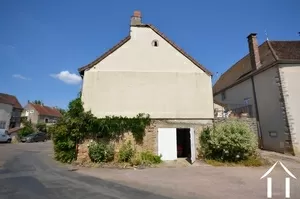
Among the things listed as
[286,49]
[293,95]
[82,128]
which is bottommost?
[82,128]

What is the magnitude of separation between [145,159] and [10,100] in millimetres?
46002

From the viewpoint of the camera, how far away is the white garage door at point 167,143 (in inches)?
551

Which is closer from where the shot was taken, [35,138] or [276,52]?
[276,52]

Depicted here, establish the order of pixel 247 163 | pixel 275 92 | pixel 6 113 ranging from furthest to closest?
pixel 6 113
pixel 275 92
pixel 247 163

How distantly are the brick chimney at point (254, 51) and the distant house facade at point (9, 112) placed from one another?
150ft

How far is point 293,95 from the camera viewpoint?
16078 mm

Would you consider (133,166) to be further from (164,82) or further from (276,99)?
(276,99)

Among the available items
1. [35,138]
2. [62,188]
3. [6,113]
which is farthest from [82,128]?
[6,113]

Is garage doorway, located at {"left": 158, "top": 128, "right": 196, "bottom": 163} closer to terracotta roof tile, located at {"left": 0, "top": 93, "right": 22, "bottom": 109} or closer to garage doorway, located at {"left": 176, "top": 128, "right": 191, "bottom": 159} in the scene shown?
garage doorway, located at {"left": 176, "top": 128, "right": 191, "bottom": 159}

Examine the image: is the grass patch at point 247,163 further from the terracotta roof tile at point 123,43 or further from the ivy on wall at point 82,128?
the terracotta roof tile at point 123,43

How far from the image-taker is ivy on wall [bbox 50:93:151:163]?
13.4 m

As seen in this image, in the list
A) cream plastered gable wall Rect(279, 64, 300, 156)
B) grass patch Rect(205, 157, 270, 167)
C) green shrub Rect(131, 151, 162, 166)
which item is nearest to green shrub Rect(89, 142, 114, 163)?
green shrub Rect(131, 151, 162, 166)

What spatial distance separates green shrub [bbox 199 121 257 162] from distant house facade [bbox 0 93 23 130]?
43.8 m

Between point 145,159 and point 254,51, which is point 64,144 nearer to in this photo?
point 145,159
